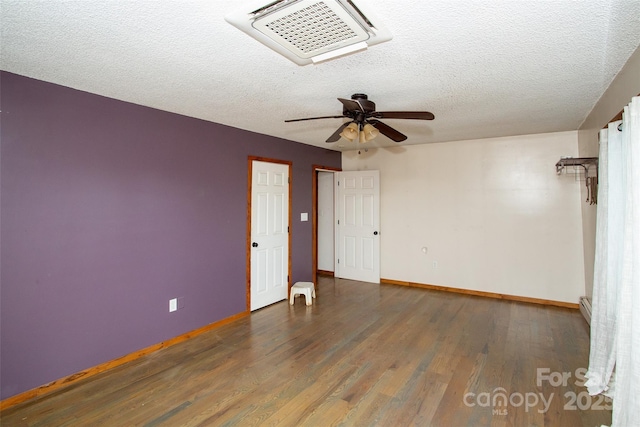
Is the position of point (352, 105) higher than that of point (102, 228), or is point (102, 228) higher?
point (352, 105)

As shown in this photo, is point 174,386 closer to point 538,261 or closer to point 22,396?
point 22,396

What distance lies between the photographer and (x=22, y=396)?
2383 mm

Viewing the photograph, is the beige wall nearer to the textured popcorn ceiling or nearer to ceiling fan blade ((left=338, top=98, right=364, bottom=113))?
the textured popcorn ceiling

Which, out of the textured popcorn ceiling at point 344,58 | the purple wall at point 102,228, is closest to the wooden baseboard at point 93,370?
the purple wall at point 102,228

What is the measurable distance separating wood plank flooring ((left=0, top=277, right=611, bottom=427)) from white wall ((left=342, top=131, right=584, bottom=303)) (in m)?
0.80

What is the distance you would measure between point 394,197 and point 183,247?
369 cm


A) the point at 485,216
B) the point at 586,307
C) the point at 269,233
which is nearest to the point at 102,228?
the point at 269,233

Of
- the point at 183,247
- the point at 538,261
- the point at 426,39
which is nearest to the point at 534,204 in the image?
the point at 538,261

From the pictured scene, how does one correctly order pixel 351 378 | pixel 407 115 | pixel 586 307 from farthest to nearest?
pixel 586 307
pixel 351 378
pixel 407 115

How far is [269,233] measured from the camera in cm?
458

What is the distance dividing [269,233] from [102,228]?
7.02ft

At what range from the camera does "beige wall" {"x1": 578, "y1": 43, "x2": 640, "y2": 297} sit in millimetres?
2155

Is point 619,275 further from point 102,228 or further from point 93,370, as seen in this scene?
point 93,370

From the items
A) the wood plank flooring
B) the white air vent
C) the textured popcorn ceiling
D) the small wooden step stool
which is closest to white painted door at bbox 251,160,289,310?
the small wooden step stool
